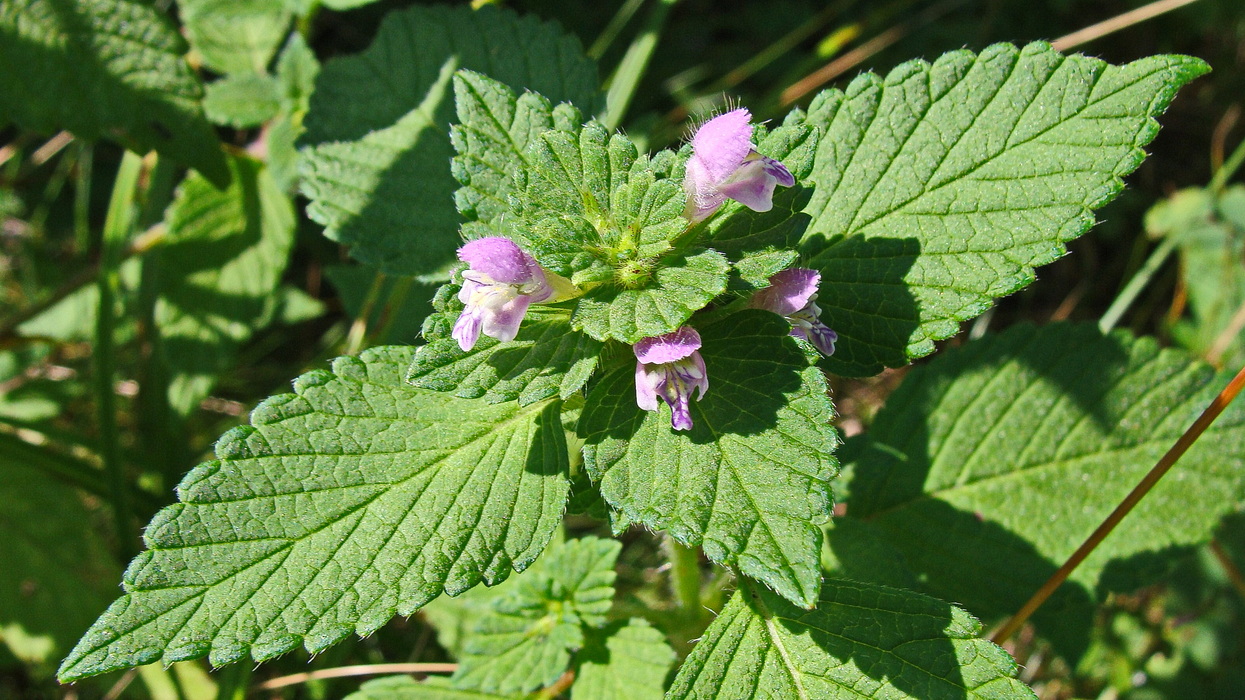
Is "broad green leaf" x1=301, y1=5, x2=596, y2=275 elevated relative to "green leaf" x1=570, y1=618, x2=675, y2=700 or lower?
elevated

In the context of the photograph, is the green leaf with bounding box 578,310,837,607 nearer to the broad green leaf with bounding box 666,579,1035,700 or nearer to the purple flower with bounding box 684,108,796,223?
the purple flower with bounding box 684,108,796,223

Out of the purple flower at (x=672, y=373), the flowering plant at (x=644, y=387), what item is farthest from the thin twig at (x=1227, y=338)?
the purple flower at (x=672, y=373)

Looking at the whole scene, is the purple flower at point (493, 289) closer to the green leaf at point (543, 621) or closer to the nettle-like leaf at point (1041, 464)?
the green leaf at point (543, 621)

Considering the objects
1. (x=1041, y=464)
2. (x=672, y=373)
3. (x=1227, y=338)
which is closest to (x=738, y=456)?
(x=672, y=373)

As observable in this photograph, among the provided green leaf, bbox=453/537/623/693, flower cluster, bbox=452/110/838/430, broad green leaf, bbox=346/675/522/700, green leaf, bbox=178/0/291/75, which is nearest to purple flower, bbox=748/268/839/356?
flower cluster, bbox=452/110/838/430

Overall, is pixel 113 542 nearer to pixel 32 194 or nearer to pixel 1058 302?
pixel 32 194

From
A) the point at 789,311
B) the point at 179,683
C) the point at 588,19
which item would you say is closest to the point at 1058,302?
the point at 588,19
